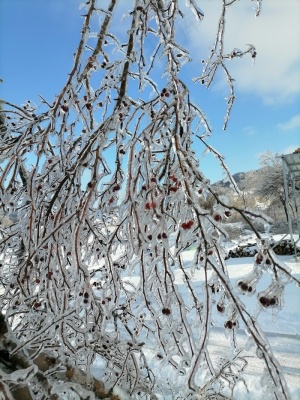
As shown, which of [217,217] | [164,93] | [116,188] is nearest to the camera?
[217,217]

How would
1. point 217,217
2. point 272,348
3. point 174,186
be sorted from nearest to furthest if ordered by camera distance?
point 217,217, point 174,186, point 272,348

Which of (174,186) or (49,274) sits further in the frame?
(49,274)

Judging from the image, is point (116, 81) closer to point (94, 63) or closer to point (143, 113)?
point (94, 63)

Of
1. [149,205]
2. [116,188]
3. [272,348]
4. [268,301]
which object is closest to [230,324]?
[268,301]

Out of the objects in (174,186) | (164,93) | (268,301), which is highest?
(164,93)

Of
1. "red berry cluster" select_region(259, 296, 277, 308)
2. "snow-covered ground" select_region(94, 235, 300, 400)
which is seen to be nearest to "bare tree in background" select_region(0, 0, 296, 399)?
"red berry cluster" select_region(259, 296, 277, 308)

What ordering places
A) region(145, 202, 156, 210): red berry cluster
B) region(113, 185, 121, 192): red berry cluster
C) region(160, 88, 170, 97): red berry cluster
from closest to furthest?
region(145, 202, 156, 210): red berry cluster < region(160, 88, 170, 97): red berry cluster < region(113, 185, 121, 192): red berry cluster

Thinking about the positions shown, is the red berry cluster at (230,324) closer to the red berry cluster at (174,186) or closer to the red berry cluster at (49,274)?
the red berry cluster at (174,186)

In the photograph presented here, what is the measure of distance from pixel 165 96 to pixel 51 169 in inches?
27.8

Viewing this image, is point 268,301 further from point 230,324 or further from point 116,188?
point 116,188

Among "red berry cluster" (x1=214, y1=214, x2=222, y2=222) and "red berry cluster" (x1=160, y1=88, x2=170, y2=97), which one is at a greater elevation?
"red berry cluster" (x1=160, y1=88, x2=170, y2=97)

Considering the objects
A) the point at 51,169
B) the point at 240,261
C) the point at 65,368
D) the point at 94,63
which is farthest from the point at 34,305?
the point at 240,261

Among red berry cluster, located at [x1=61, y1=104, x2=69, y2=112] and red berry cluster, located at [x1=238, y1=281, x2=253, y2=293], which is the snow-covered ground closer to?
red berry cluster, located at [x1=61, y1=104, x2=69, y2=112]

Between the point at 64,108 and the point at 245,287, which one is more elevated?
the point at 64,108
